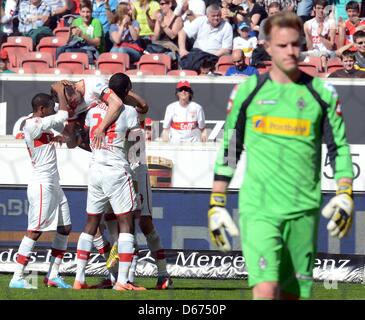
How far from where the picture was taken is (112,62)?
512 inches

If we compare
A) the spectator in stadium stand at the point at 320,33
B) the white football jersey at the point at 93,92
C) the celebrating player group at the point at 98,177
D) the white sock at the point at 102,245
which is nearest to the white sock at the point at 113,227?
the celebrating player group at the point at 98,177

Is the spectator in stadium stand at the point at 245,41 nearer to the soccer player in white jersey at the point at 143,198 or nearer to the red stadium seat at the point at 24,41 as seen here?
the red stadium seat at the point at 24,41

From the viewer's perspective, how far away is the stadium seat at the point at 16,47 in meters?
13.8

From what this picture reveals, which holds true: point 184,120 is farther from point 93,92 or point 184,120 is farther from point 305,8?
point 305,8

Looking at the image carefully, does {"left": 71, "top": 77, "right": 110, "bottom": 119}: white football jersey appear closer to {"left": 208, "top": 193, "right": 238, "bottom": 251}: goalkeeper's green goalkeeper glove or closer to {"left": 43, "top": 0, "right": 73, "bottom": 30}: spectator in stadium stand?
{"left": 208, "top": 193, "right": 238, "bottom": 251}: goalkeeper's green goalkeeper glove

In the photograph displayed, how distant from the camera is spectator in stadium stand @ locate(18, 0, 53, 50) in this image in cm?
1435

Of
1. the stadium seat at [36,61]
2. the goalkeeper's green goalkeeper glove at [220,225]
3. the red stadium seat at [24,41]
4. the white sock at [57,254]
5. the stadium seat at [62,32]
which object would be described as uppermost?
the stadium seat at [62,32]

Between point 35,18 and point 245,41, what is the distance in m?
3.11

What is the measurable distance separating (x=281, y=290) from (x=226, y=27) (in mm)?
8337

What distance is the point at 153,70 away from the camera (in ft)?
42.1

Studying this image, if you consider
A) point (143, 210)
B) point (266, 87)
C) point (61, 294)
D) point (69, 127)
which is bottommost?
point (61, 294)

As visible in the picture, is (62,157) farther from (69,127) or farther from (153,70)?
(153,70)

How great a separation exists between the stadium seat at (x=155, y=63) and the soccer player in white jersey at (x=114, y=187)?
4027 millimetres
